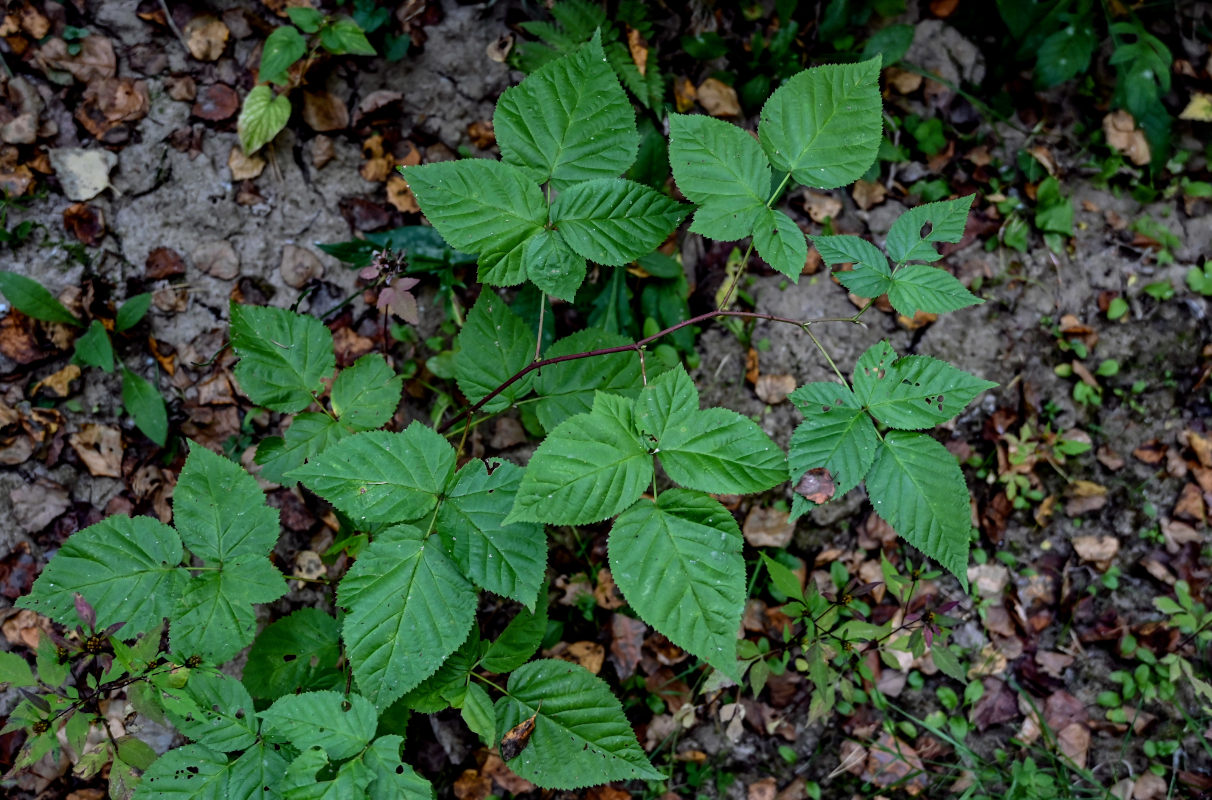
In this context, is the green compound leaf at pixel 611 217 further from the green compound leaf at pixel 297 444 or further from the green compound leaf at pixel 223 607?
the green compound leaf at pixel 223 607

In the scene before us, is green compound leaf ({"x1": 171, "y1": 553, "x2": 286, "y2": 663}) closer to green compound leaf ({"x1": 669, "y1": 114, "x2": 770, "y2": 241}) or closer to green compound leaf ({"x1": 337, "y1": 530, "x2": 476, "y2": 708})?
green compound leaf ({"x1": 337, "y1": 530, "x2": 476, "y2": 708})

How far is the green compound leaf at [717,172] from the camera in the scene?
5.82 ft

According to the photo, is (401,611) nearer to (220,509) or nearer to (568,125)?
(220,509)

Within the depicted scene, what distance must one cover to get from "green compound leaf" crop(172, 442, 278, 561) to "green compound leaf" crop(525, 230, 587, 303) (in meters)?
0.92

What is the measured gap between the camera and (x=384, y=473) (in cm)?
178

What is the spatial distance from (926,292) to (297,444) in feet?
5.78

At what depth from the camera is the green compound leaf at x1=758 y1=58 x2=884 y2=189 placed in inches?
70.5

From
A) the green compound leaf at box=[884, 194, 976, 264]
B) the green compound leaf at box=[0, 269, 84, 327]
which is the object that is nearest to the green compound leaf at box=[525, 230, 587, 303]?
the green compound leaf at box=[884, 194, 976, 264]

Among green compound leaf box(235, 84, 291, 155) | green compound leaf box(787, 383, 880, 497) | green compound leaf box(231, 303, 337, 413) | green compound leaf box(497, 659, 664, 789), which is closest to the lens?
green compound leaf box(787, 383, 880, 497)

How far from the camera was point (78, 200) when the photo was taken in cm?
268

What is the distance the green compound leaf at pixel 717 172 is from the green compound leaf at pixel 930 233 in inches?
14.0

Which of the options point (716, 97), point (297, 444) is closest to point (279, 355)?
point (297, 444)

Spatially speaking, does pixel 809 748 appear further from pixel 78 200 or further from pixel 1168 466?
pixel 78 200

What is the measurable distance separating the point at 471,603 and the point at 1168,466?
116 inches
